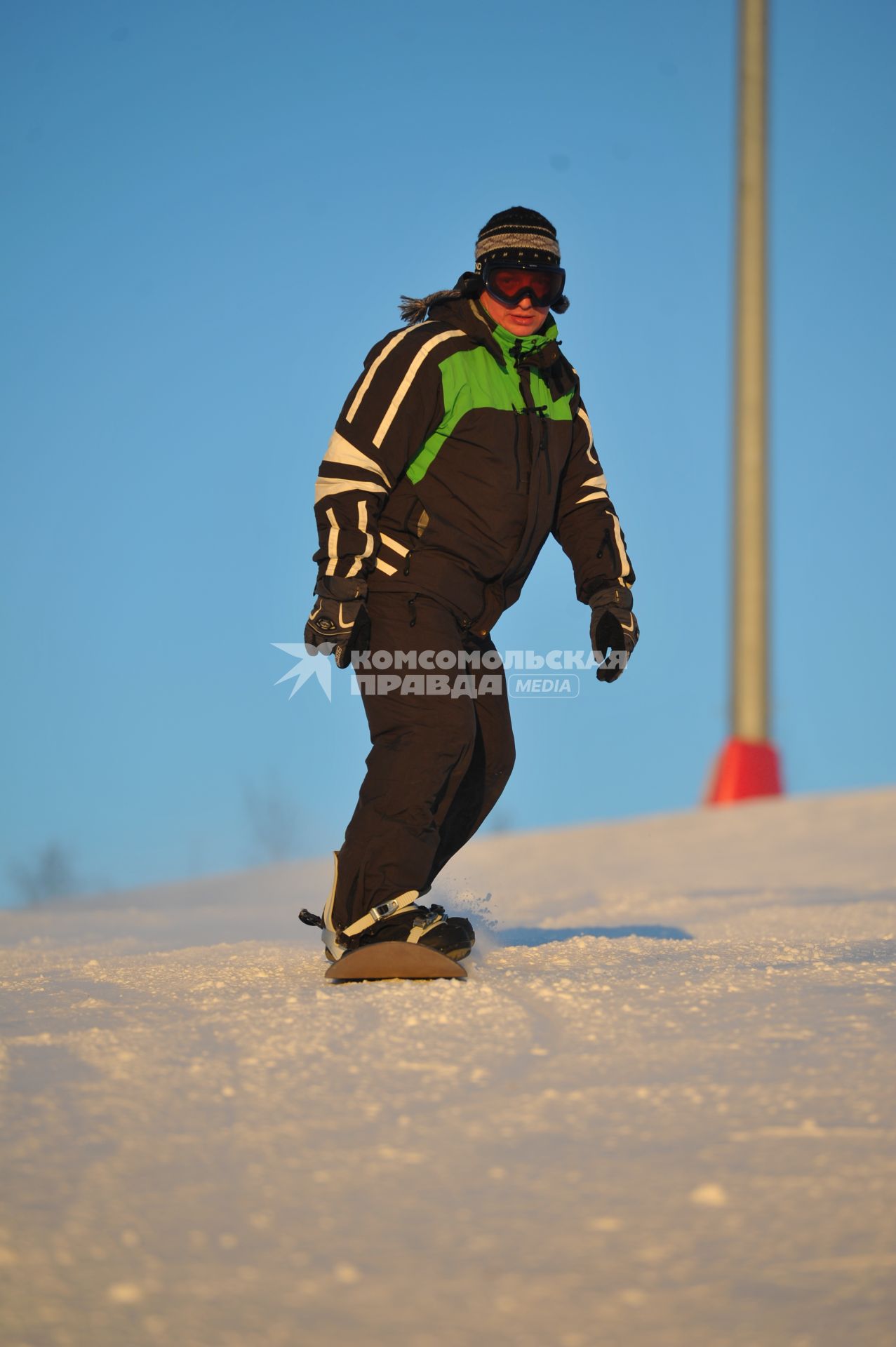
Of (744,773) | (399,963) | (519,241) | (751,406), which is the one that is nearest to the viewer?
(399,963)

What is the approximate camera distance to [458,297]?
3193 millimetres

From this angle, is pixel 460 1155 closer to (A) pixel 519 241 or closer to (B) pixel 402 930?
(B) pixel 402 930

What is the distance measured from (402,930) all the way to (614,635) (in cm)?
89

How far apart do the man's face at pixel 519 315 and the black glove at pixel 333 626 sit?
725 mm

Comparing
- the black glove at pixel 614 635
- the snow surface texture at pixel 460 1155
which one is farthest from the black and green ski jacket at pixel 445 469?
the snow surface texture at pixel 460 1155

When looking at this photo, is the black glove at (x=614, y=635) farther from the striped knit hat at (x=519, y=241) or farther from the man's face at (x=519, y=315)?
the striped knit hat at (x=519, y=241)

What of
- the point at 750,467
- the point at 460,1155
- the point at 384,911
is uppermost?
the point at 750,467

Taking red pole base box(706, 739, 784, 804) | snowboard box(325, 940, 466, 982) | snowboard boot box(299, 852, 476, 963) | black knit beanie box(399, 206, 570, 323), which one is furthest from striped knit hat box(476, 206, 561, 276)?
red pole base box(706, 739, 784, 804)

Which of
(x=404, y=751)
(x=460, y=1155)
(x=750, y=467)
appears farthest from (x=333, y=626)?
(x=750, y=467)

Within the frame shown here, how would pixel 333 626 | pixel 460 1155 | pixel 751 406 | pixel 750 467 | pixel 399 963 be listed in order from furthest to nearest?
pixel 751 406
pixel 750 467
pixel 333 626
pixel 399 963
pixel 460 1155

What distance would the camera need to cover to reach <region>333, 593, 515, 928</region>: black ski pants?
9.59 ft

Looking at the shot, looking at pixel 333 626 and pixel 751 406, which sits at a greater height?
pixel 751 406

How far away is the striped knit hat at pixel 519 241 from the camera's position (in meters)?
3.14

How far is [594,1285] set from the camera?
1382mm
